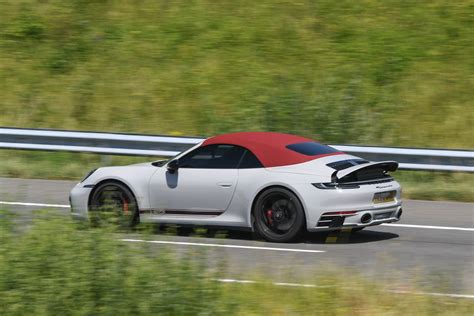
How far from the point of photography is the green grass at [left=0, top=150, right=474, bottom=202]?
15438mm

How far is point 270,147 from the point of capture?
1189 cm

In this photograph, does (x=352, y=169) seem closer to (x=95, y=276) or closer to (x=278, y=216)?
(x=278, y=216)

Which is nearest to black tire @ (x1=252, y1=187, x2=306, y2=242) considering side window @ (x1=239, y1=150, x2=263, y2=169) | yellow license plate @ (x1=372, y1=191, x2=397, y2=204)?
side window @ (x1=239, y1=150, x2=263, y2=169)

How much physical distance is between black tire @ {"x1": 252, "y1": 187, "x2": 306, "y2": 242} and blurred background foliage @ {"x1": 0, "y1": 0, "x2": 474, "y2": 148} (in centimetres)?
684

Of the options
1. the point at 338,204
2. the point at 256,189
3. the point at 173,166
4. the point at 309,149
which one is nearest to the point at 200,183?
the point at 173,166

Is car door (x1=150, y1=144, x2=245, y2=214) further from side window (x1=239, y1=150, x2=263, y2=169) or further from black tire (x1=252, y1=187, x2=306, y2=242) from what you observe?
black tire (x1=252, y1=187, x2=306, y2=242)

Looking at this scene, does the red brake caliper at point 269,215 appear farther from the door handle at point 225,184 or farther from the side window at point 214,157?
the side window at point 214,157

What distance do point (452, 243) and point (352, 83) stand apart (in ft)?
27.8

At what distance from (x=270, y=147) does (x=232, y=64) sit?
10349mm

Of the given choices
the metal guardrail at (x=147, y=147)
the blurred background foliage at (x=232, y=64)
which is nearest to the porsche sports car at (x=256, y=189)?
the metal guardrail at (x=147, y=147)

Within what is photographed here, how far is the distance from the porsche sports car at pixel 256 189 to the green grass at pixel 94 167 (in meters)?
3.61

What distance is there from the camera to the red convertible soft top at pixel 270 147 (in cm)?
A: 1177

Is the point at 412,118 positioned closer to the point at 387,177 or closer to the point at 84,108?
the point at 84,108

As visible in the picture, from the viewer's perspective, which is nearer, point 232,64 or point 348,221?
point 348,221
